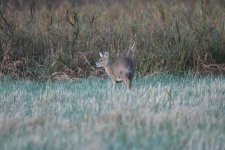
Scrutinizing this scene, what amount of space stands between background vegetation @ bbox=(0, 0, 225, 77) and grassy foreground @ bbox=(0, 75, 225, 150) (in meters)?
1.16

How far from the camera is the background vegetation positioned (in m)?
8.93

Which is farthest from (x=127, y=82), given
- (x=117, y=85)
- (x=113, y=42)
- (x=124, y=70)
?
(x=113, y=42)

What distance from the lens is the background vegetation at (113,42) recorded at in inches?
352

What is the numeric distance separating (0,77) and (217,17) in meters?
3.84

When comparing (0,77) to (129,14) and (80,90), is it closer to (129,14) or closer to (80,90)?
(80,90)

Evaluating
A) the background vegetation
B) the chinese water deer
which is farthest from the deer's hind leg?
the background vegetation

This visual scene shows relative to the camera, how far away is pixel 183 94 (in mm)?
6648

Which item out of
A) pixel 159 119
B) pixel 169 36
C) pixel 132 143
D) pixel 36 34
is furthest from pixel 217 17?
pixel 132 143

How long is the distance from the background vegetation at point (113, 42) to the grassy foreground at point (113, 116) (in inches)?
45.8

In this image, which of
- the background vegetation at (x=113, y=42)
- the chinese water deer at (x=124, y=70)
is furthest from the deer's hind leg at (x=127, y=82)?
the background vegetation at (x=113, y=42)

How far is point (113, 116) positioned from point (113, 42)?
4401 millimetres

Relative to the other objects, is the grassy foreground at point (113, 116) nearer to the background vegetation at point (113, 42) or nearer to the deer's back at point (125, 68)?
the deer's back at point (125, 68)

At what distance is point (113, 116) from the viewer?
5250 mm

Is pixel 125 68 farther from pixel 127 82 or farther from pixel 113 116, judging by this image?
pixel 113 116
